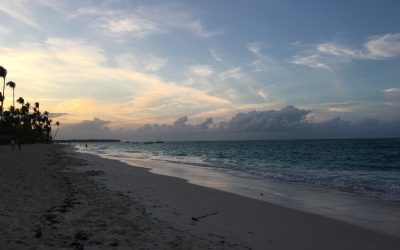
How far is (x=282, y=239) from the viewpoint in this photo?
26.7 ft

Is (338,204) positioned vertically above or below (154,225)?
below

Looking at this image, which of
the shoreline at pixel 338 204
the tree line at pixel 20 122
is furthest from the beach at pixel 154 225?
the tree line at pixel 20 122

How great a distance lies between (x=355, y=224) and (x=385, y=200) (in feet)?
17.6

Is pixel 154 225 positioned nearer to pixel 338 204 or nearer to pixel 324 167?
pixel 338 204

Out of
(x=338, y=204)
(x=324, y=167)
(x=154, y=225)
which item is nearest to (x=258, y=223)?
(x=154, y=225)

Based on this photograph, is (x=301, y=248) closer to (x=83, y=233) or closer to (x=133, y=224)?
(x=133, y=224)

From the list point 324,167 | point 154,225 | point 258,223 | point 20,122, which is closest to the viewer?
point 154,225

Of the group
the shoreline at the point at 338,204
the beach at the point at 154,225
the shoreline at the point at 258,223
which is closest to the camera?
the beach at the point at 154,225

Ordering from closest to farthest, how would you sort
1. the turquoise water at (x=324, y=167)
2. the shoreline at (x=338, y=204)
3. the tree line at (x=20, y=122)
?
the shoreline at (x=338, y=204), the turquoise water at (x=324, y=167), the tree line at (x=20, y=122)

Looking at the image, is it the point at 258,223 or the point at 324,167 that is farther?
the point at 324,167

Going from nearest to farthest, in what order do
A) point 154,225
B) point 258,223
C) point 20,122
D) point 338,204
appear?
1. point 154,225
2. point 258,223
3. point 338,204
4. point 20,122

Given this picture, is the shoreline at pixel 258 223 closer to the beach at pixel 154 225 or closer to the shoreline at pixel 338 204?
the beach at pixel 154 225

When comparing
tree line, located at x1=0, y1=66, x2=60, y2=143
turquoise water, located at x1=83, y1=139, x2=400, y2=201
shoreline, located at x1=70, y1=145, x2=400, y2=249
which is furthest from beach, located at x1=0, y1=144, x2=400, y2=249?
tree line, located at x1=0, y1=66, x2=60, y2=143

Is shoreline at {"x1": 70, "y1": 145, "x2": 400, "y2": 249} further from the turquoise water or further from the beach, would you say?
the turquoise water
